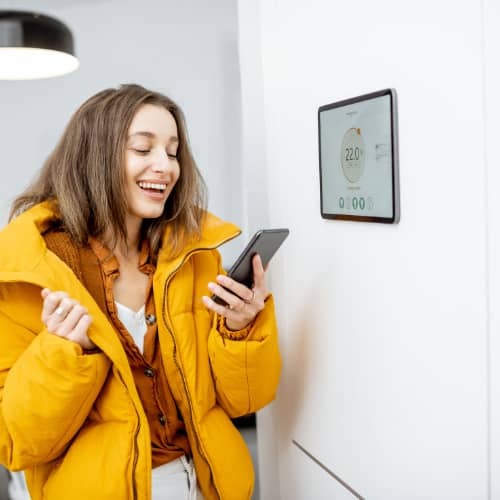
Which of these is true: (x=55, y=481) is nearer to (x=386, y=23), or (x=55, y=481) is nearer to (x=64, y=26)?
(x=386, y=23)

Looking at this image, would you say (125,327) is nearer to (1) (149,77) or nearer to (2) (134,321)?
(2) (134,321)

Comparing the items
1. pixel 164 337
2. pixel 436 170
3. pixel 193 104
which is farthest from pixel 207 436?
pixel 193 104

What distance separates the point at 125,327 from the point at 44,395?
23 centimetres

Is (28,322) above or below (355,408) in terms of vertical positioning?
above

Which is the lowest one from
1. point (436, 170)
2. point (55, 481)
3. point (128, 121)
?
point (55, 481)

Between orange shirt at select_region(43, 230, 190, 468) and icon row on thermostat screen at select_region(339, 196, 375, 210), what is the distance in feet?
1.45

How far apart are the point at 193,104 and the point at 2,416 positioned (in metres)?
2.66

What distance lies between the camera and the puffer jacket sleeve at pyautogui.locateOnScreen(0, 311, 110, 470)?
37.0 inches

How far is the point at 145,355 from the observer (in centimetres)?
116

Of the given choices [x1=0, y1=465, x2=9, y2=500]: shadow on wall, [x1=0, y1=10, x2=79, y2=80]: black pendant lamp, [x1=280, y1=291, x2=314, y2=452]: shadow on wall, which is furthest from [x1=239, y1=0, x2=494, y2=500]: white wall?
[x1=0, y1=465, x2=9, y2=500]: shadow on wall

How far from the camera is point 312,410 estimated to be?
4.02 feet

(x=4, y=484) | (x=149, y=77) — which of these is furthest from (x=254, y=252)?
(x=149, y=77)

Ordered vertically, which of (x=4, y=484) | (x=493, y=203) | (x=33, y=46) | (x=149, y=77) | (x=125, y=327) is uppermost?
(x=149, y=77)

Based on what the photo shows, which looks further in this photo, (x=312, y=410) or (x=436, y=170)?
(x=312, y=410)
